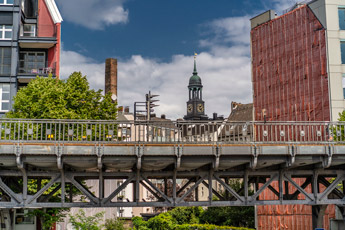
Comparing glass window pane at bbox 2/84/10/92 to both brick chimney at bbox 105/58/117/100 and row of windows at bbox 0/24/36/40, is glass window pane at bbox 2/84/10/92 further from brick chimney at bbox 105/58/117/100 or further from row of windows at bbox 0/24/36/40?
brick chimney at bbox 105/58/117/100

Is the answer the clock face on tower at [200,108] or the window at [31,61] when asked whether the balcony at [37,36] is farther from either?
the clock face on tower at [200,108]

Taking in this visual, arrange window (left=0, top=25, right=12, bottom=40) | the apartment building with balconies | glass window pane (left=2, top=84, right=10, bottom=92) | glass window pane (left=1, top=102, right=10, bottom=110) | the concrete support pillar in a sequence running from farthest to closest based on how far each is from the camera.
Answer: window (left=0, top=25, right=12, bottom=40) → the apartment building with balconies → glass window pane (left=2, top=84, right=10, bottom=92) → glass window pane (left=1, top=102, right=10, bottom=110) → the concrete support pillar

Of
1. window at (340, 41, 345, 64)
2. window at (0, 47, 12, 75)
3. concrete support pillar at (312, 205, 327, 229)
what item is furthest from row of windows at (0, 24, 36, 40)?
concrete support pillar at (312, 205, 327, 229)

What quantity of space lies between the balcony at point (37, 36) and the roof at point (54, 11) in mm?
1033

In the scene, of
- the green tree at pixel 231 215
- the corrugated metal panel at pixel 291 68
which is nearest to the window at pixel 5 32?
the green tree at pixel 231 215

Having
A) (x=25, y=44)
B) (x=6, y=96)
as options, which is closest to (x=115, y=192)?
(x=6, y=96)

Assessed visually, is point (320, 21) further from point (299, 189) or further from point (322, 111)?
point (299, 189)

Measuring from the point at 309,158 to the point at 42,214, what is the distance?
66.0ft

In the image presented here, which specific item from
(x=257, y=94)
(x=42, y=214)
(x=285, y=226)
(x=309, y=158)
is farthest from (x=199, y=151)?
(x=257, y=94)

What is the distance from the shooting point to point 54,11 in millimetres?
51750

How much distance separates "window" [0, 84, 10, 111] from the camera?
46.5 m

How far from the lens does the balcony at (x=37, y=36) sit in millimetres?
48219

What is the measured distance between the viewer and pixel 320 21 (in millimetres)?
56406

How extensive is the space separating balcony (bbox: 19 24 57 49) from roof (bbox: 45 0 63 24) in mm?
1033
